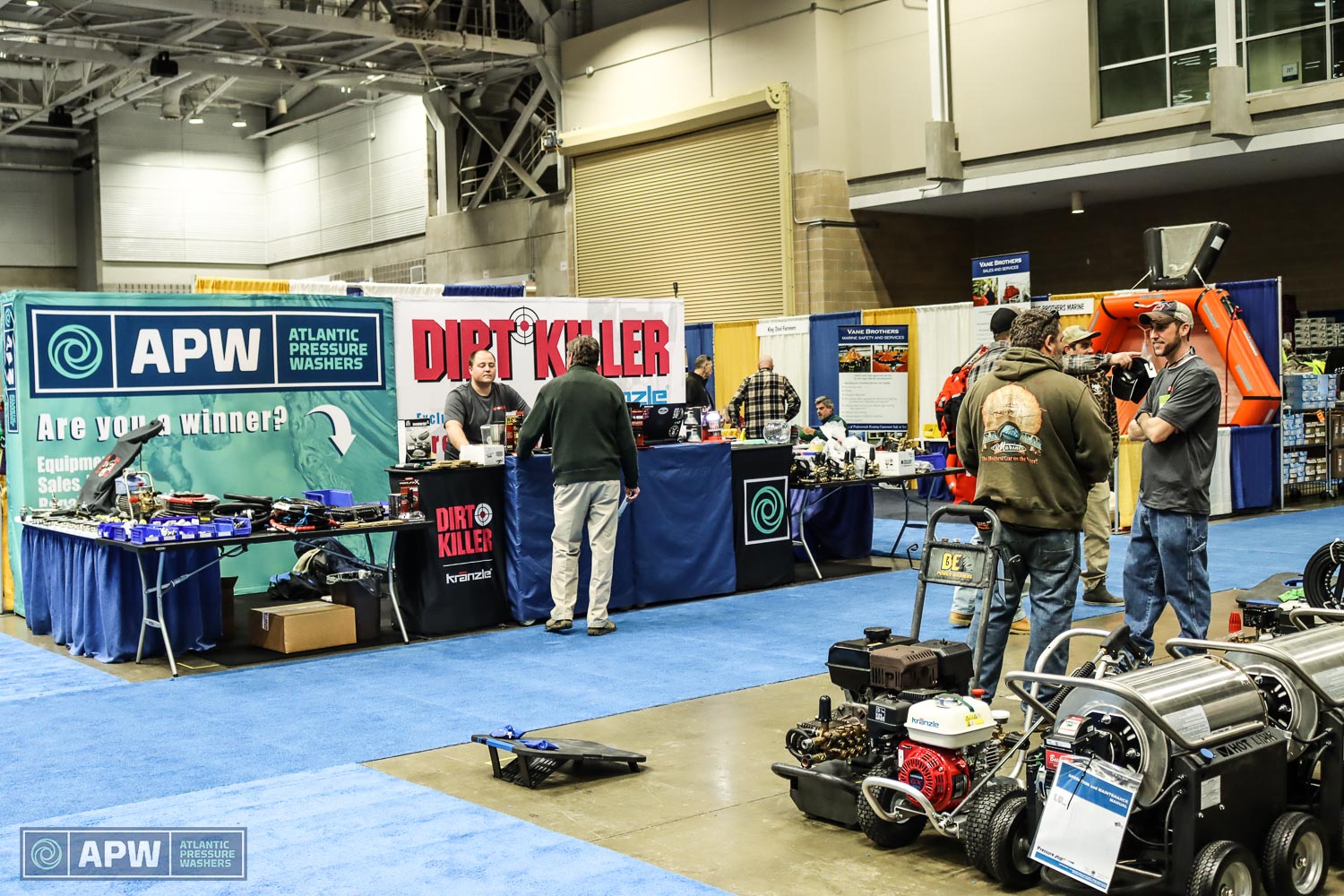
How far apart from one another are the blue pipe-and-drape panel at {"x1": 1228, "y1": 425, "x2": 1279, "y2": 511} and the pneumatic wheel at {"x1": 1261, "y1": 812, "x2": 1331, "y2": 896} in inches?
401

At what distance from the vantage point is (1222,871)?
3.30 meters

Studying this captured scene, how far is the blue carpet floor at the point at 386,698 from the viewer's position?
5.29m

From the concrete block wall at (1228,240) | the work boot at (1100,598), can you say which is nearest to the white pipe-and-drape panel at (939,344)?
the concrete block wall at (1228,240)

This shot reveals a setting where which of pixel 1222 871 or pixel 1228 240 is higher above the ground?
pixel 1228 240

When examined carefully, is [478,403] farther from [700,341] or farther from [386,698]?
[700,341]

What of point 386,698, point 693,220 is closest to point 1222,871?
point 386,698

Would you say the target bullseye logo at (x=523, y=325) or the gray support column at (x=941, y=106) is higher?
the gray support column at (x=941, y=106)

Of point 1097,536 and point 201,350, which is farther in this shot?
point 201,350

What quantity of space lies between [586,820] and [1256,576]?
6.38 m

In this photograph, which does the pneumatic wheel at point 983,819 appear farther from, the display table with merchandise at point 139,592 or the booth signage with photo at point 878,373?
the booth signage with photo at point 878,373

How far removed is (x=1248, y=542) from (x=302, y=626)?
7717 millimetres

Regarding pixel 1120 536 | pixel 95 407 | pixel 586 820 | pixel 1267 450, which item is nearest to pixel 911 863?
pixel 586 820

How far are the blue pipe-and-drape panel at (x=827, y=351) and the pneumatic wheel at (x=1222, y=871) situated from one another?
516 inches

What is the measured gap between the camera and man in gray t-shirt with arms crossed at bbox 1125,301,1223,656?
5.52 m
